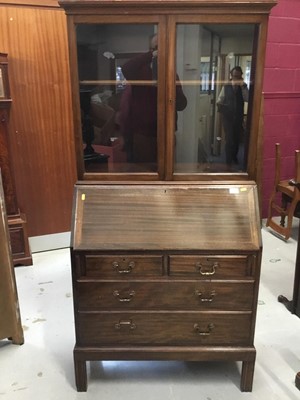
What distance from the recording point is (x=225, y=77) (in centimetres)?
179

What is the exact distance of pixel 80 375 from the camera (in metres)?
1.87

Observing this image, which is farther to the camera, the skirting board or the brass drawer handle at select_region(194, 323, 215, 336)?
the skirting board

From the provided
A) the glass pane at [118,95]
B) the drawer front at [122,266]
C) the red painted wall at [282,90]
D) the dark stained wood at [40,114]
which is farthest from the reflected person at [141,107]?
the red painted wall at [282,90]

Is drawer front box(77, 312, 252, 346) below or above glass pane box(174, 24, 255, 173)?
below

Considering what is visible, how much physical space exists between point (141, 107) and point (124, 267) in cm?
74

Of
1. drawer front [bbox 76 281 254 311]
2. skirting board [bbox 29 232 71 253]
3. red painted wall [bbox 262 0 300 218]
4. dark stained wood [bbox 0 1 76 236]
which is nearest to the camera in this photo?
drawer front [bbox 76 281 254 311]

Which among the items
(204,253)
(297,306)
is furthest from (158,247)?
(297,306)

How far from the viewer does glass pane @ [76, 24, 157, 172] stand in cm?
170

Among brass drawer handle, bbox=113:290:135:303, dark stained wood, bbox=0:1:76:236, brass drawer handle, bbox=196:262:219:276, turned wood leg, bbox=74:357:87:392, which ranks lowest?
turned wood leg, bbox=74:357:87:392

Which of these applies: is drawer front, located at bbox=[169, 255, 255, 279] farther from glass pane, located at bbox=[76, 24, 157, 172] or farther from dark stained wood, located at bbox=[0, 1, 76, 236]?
dark stained wood, located at bbox=[0, 1, 76, 236]

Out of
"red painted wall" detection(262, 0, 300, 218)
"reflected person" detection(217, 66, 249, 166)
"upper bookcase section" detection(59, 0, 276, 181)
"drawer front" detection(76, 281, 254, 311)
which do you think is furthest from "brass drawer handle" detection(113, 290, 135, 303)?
"red painted wall" detection(262, 0, 300, 218)

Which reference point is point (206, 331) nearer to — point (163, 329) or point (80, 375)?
point (163, 329)

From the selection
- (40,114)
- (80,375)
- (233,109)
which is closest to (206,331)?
(80,375)

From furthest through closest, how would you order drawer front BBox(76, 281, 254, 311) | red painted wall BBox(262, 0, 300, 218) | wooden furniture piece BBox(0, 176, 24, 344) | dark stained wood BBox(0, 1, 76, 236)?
red painted wall BBox(262, 0, 300, 218) → dark stained wood BBox(0, 1, 76, 236) → wooden furniture piece BBox(0, 176, 24, 344) → drawer front BBox(76, 281, 254, 311)
